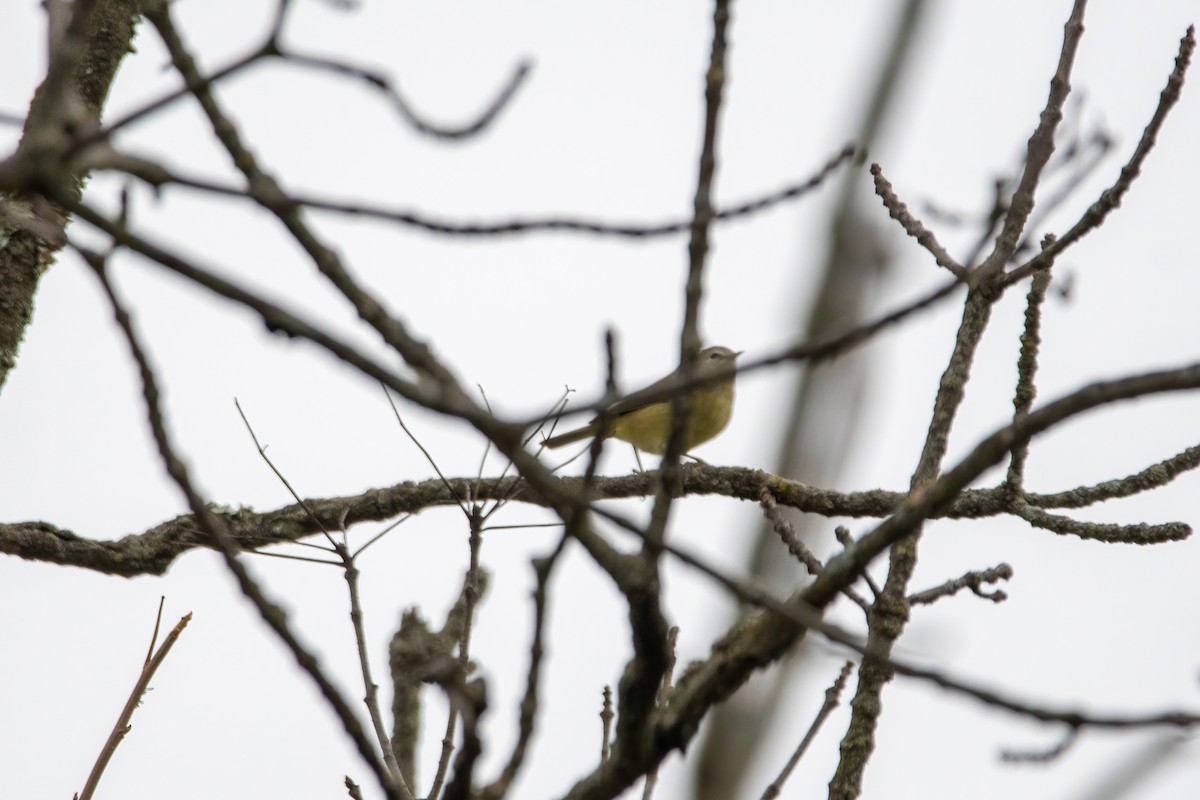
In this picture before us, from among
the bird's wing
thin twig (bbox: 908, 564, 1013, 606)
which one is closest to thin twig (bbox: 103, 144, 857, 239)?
the bird's wing

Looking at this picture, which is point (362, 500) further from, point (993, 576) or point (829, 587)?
point (829, 587)

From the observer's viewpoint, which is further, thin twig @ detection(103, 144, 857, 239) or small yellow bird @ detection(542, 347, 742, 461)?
small yellow bird @ detection(542, 347, 742, 461)

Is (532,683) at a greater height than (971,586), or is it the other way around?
(971,586)

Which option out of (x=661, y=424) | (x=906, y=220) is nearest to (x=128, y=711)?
(x=906, y=220)

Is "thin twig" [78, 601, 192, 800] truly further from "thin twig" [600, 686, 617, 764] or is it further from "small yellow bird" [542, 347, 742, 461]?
"small yellow bird" [542, 347, 742, 461]

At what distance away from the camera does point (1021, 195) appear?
9.87ft

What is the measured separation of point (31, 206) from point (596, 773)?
257 centimetres

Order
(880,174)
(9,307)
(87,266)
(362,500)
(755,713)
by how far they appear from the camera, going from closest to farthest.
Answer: (87,266)
(755,713)
(880,174)
(9,307)
(362,500)

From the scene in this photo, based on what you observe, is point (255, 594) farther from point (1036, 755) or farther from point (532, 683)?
point (1036, 755)

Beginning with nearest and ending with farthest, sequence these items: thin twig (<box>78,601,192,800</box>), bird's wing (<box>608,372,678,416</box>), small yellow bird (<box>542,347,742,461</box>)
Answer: bird's wing (<box>608,372,678,416</box>) → thin twig (<box>78,601,192,800</box>) → small yellow bird (<box>542,347,742,461</box>)

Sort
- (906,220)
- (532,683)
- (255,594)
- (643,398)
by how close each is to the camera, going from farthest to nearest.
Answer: (906,220) < (255,594) < (532,683) < (643,398)

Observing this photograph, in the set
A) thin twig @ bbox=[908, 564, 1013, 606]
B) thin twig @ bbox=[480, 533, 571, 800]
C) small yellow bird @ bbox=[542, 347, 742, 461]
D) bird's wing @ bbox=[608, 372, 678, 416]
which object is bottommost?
thin twig @ bbox=[480, 533, 571, 800]

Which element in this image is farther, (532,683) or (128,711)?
(128,711)

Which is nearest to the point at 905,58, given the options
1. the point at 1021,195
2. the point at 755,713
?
the point at 1021,195
